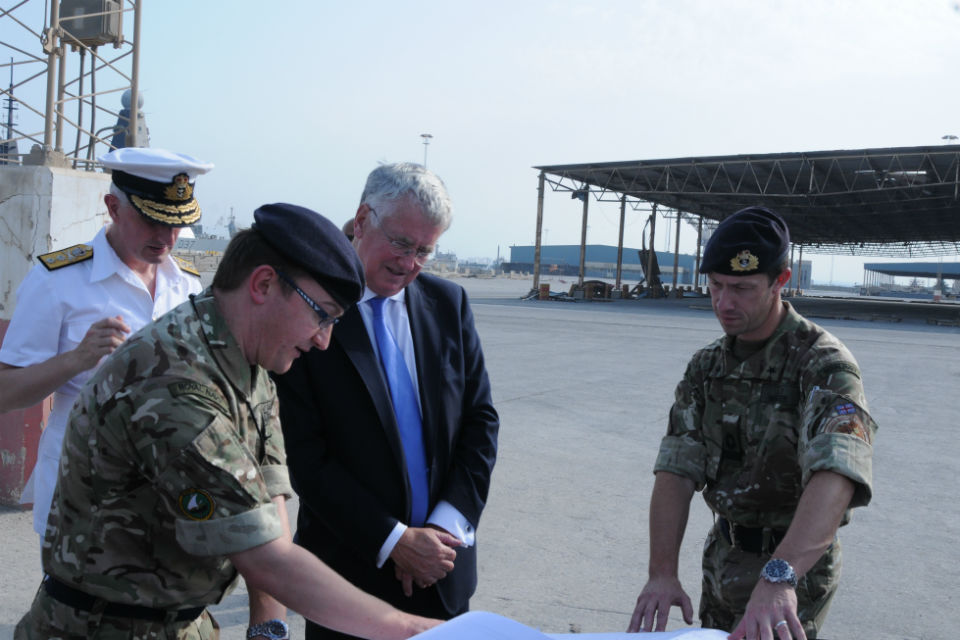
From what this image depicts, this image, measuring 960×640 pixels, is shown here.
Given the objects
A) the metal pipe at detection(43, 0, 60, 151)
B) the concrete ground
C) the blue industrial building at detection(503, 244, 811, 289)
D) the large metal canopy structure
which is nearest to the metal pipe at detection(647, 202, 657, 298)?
the large metal canopy structure

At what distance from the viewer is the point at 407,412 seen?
2.28m

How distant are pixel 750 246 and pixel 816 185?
32.8 m

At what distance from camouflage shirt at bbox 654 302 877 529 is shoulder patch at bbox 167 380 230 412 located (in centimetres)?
132

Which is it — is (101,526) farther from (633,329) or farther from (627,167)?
(627,167)

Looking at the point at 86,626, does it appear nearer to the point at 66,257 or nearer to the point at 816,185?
the point at 66,257

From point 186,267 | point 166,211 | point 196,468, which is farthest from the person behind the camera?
point 186,267

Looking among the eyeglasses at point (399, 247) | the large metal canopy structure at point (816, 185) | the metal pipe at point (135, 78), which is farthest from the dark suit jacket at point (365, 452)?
the large metal canopy structure at point (816, 185)

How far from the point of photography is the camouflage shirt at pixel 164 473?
51.9 inches

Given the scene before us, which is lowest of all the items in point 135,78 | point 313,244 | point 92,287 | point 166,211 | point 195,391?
point 195,391

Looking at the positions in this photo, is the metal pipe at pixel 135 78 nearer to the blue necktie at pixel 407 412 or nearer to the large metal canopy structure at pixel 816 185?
the blue necktie at pixel 407 412

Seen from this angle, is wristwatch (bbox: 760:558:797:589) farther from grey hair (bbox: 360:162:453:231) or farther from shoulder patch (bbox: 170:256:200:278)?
shoulder patch (bbox: 170:256:200:278)

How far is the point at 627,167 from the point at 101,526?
31.3 metres

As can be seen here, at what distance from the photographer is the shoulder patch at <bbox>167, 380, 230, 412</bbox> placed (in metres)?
1.33

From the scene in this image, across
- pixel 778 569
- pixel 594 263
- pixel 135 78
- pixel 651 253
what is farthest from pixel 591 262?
pixel 778 569
